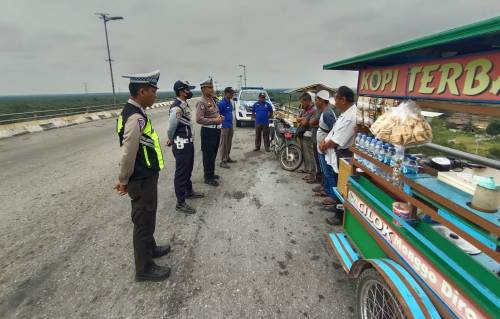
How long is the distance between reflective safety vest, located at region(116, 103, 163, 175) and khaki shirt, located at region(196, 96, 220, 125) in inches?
91.7

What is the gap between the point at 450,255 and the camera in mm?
1677

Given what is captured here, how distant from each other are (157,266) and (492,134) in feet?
12.8

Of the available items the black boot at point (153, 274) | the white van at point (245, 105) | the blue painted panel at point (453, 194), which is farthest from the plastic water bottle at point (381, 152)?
the white van at point (245, 105)

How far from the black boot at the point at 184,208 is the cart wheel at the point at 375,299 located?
2.86m

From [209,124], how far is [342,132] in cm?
252

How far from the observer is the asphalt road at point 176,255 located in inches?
97.8

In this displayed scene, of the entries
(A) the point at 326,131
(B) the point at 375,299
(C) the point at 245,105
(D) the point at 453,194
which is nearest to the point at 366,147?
(D) the point at 453,194

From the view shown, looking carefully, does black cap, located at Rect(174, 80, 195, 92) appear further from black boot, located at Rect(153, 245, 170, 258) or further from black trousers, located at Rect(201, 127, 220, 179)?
black boot, located at Rect(153, 245, 170, 258)

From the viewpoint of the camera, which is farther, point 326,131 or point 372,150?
point 326,131

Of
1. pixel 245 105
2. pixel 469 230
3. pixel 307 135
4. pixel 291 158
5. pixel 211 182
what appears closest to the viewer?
pixel 469 230

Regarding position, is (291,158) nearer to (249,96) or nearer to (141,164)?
(141,164)

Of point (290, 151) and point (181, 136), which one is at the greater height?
point (181, 136)

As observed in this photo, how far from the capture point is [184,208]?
14.3ft

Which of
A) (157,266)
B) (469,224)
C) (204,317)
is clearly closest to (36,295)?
(157,266)
